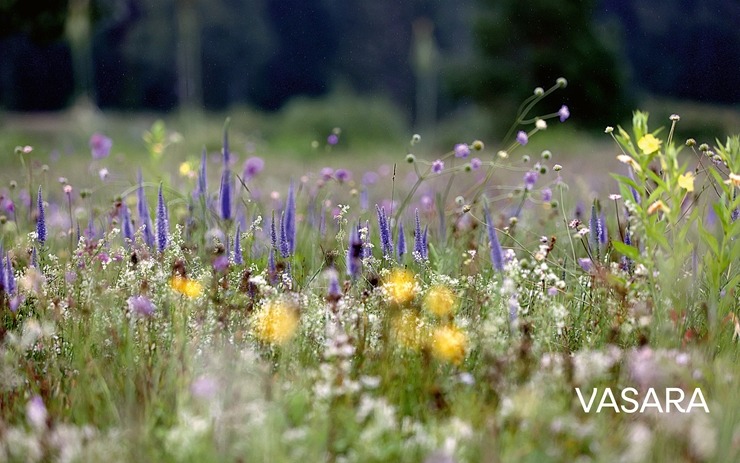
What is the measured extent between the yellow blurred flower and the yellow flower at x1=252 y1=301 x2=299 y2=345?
0.34 metres

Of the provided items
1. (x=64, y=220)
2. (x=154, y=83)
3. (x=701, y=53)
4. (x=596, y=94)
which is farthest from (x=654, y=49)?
(x=64, y=220)

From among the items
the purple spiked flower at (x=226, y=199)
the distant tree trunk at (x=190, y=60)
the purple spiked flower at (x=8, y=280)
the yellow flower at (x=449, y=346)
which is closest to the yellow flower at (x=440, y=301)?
the yellow flower at (x=449, y=346)

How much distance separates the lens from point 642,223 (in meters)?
3.12

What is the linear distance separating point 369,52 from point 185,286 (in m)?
42.0

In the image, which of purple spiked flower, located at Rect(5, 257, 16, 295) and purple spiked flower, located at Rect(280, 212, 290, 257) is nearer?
purple spiked flower, located at Rect(5, 257, 16, 295)

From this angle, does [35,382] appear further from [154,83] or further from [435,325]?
[154,83]

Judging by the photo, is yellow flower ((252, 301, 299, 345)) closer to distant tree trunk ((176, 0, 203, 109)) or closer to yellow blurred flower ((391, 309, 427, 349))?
yellow blurred flower ((391, 309, 427, 349))

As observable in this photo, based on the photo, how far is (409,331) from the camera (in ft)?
9.45

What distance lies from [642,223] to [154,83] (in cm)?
4039

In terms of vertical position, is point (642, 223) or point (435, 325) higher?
point (642, 223)

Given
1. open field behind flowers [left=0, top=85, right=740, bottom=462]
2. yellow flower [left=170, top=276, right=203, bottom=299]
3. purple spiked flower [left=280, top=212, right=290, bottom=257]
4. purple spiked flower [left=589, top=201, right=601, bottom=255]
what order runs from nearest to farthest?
open field behind flowers [left=0, top=85, right=740, bottom=462] < yellow flower [left=170, top=276, right=203, bottom=299] < purple spiked flower [left=280, top=212, right=290, bottom=257] < purple spiked flower [left=589, top=201, right=601, bottom=255]

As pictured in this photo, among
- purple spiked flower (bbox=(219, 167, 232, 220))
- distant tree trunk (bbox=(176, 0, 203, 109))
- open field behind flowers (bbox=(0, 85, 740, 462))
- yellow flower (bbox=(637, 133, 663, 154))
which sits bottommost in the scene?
open field behind flowers (bbox=(0, 85, 740, 462))

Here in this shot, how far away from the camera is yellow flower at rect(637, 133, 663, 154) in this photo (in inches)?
119

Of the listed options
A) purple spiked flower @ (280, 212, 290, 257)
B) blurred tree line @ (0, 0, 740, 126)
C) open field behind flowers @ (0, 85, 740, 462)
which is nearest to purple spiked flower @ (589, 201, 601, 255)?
open field behind flowers @ (0, 85, 740, 462)
